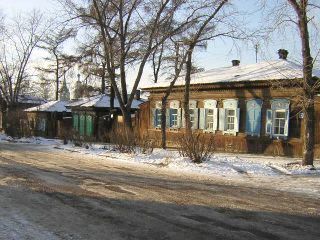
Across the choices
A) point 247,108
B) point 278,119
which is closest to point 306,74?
point 278,119

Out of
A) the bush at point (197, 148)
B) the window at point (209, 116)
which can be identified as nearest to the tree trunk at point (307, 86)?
the bush at point (197, 148)

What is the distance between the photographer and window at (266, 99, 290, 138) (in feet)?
74.3

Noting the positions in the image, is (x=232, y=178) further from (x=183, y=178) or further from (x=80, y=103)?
(x=80, y=103)

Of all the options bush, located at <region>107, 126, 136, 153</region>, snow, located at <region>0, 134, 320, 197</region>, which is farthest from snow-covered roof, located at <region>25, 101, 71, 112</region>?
snow, located at <region>0, 134, 320, 197</region>

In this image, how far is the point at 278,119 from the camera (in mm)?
23109

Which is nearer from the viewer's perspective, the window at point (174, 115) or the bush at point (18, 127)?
the window at point (174, 115)

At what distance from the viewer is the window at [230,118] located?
2560 centimetres

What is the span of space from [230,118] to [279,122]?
3.30 meters

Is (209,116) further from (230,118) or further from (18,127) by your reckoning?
(18,127)

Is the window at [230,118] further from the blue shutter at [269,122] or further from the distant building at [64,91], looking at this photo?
the distant building at [64,91]

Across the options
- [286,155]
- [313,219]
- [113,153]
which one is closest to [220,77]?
[286,155]

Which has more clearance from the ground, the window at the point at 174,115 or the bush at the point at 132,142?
the window at the point at 174,115

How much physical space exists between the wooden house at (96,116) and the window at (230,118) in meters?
12.4

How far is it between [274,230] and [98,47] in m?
21.6
